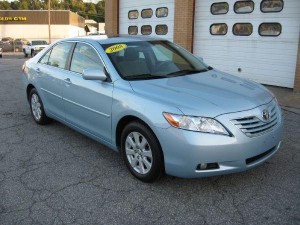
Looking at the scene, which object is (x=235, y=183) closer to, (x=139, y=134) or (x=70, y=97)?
(x=139, y=134)

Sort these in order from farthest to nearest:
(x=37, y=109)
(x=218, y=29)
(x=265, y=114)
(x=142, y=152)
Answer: (x=218, y=29) → (x=37, y=109) → (x=142, y=152) → (x=265, y=114)

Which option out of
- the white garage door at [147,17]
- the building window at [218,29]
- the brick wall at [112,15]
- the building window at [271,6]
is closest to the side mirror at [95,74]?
the building window at [271,6]

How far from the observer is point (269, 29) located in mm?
9023

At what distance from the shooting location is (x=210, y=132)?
3186mm

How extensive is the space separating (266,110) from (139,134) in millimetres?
1300

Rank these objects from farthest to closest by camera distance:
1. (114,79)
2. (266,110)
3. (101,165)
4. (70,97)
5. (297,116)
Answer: (297,116) < (70,97) < (101,165) < (114,79) < (266,110)

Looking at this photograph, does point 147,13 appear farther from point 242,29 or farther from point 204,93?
point 204,93

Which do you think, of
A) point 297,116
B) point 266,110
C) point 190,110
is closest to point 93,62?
point 190,110

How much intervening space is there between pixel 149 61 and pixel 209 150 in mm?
1636

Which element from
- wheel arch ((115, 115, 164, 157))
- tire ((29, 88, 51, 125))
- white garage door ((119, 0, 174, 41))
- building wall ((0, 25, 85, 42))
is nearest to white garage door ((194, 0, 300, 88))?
white garage door ((119, 0, 174, 41))

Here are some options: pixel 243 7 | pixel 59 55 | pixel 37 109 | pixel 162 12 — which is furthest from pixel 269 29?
pixel 37 109

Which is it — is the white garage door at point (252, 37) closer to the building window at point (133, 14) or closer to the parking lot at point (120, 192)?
the building window at point (133, 14)

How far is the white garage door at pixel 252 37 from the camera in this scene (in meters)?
8.71

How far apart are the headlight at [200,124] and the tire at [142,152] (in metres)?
0.35
